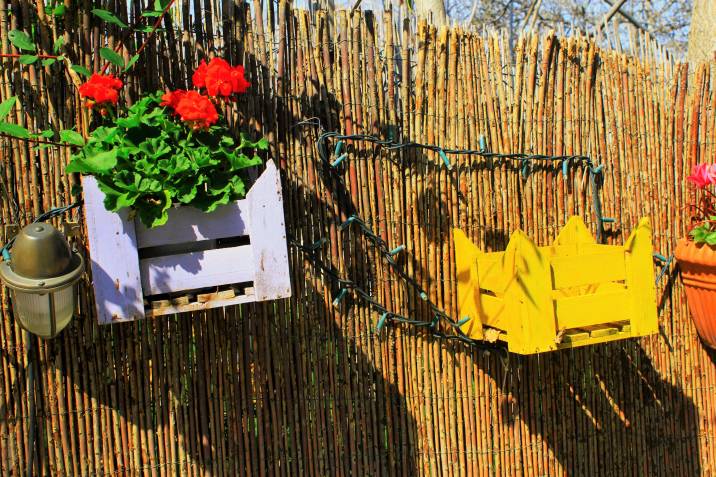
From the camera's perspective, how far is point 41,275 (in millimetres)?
1936

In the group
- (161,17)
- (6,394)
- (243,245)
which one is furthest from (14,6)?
(6,394)

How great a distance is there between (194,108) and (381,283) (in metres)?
1.03

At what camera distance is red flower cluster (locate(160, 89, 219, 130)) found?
2068mm

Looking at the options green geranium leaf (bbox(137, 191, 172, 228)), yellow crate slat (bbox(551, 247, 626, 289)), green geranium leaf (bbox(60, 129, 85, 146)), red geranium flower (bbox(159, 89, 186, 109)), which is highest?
red geranium flower (bbox(159, 89, 186, 109))

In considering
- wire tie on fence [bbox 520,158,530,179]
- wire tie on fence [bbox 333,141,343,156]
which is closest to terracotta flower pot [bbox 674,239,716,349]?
wire tie on fence [bbox 520,158,530,179]

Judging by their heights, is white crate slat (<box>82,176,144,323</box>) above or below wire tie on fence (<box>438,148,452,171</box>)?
below

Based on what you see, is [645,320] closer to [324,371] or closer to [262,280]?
[324,371]

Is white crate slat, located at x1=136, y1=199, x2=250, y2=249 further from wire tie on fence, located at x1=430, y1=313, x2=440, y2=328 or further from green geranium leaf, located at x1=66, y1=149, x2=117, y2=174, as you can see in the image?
wire tie on fence, located at x1=430, y1=313, x2=440, y2=328

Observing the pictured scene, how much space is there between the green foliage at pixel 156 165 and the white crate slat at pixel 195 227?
0.04 m

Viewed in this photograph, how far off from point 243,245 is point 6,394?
37.2 inches

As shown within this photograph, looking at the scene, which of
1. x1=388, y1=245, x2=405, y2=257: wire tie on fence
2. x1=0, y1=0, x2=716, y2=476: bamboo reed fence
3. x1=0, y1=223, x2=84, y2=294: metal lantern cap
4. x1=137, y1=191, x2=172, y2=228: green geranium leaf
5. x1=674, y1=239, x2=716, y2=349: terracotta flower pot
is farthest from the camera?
x1=674, y1=239, x2=716, y2=349: terracotta flower pot

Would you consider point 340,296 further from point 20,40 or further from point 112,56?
point 20,40

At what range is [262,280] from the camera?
84.8 inches

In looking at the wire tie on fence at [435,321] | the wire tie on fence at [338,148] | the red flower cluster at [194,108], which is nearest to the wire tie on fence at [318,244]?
the wire tie on fence at [338,148]
